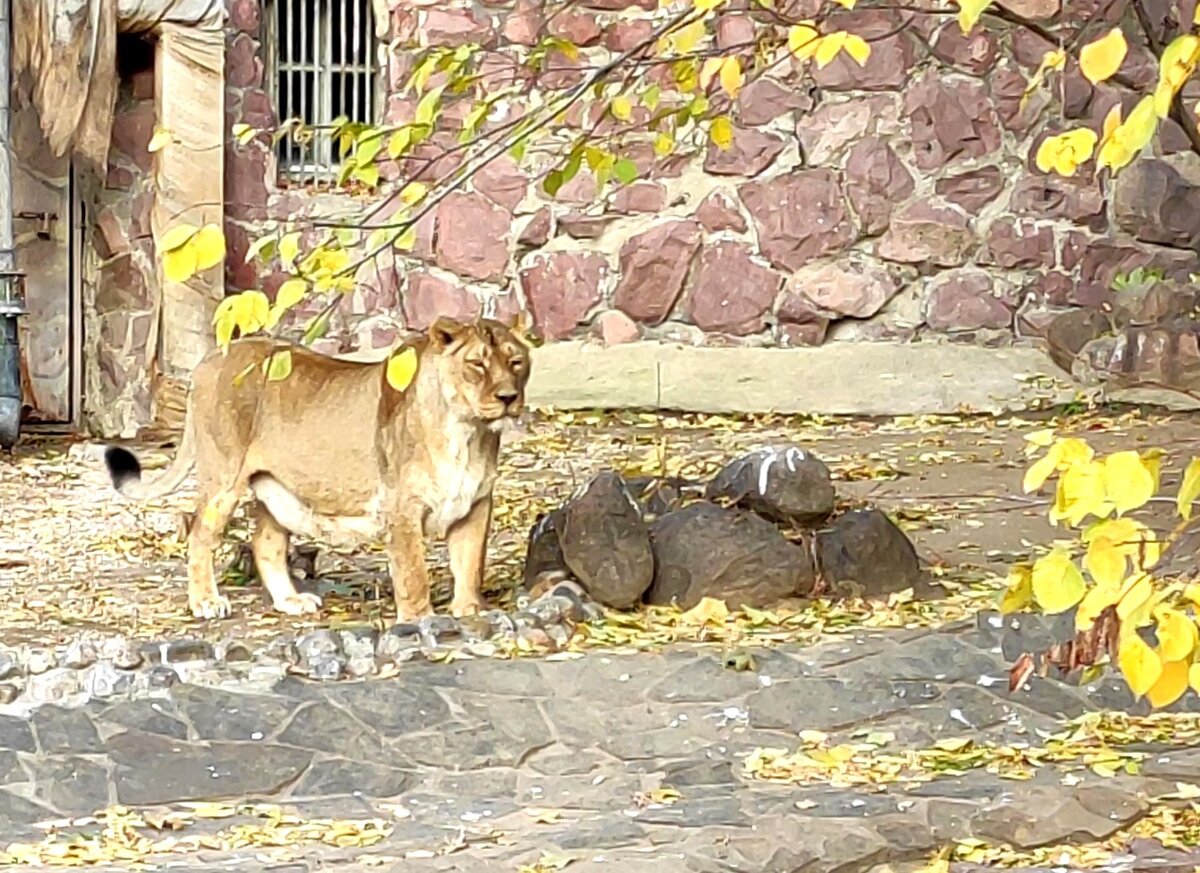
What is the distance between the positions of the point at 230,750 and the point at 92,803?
36cm

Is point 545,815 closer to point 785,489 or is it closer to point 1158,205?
point 785,489

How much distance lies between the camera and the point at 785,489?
619 centimetres

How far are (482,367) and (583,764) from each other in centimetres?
110

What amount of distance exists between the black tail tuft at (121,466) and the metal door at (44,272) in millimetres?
3606

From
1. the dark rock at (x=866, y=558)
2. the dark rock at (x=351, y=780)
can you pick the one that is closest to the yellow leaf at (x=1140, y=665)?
the dark rock at (x=351, y=780)

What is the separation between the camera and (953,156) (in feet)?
32.3

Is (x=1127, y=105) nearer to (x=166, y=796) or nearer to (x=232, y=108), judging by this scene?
(x=232, y=108)

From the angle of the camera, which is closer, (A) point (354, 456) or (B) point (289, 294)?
(B) point (289, 294)

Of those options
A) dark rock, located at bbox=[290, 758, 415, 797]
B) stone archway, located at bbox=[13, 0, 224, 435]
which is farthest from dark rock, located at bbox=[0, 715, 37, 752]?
stone archway, located at bbox=[13, 0, 224, 435]

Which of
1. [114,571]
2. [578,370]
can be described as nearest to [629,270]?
[578,370]

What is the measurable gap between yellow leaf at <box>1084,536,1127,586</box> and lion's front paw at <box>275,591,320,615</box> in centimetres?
403

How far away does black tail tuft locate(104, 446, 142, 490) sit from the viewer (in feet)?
20.0

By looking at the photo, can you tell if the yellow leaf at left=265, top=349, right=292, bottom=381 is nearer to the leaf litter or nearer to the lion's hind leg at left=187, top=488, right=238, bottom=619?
the leaf litter

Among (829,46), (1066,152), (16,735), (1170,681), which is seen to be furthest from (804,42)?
(16,735)
